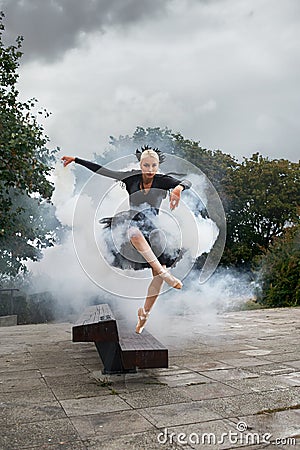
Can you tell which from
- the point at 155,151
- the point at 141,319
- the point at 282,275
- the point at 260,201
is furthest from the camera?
the point at 260,201

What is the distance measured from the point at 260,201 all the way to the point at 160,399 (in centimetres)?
2147

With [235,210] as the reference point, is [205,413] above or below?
below

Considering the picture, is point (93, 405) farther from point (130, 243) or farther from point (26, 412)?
point (130, 243)

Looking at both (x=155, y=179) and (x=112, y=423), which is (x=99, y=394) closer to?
(x=112, y=423)

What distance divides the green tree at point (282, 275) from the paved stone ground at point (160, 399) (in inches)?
269

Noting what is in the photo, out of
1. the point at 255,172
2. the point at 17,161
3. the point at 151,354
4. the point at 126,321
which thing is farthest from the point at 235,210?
the point at 151,354

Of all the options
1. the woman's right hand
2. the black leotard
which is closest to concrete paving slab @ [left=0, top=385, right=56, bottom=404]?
the black leotard

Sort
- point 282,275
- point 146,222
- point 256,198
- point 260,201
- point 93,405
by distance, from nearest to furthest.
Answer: point 93,405 < point 146,222 < point 282,275 < point 256,198 < point 260,201

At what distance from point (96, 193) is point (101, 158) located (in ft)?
1.60

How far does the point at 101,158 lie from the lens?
543cm

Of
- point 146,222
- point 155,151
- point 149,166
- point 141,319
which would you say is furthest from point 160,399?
point 155,151

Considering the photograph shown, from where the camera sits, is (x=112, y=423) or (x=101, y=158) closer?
(x=112, y=423)

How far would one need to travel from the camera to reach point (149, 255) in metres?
4.65

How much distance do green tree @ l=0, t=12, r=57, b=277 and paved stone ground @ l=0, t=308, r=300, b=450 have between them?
11.4 ft
